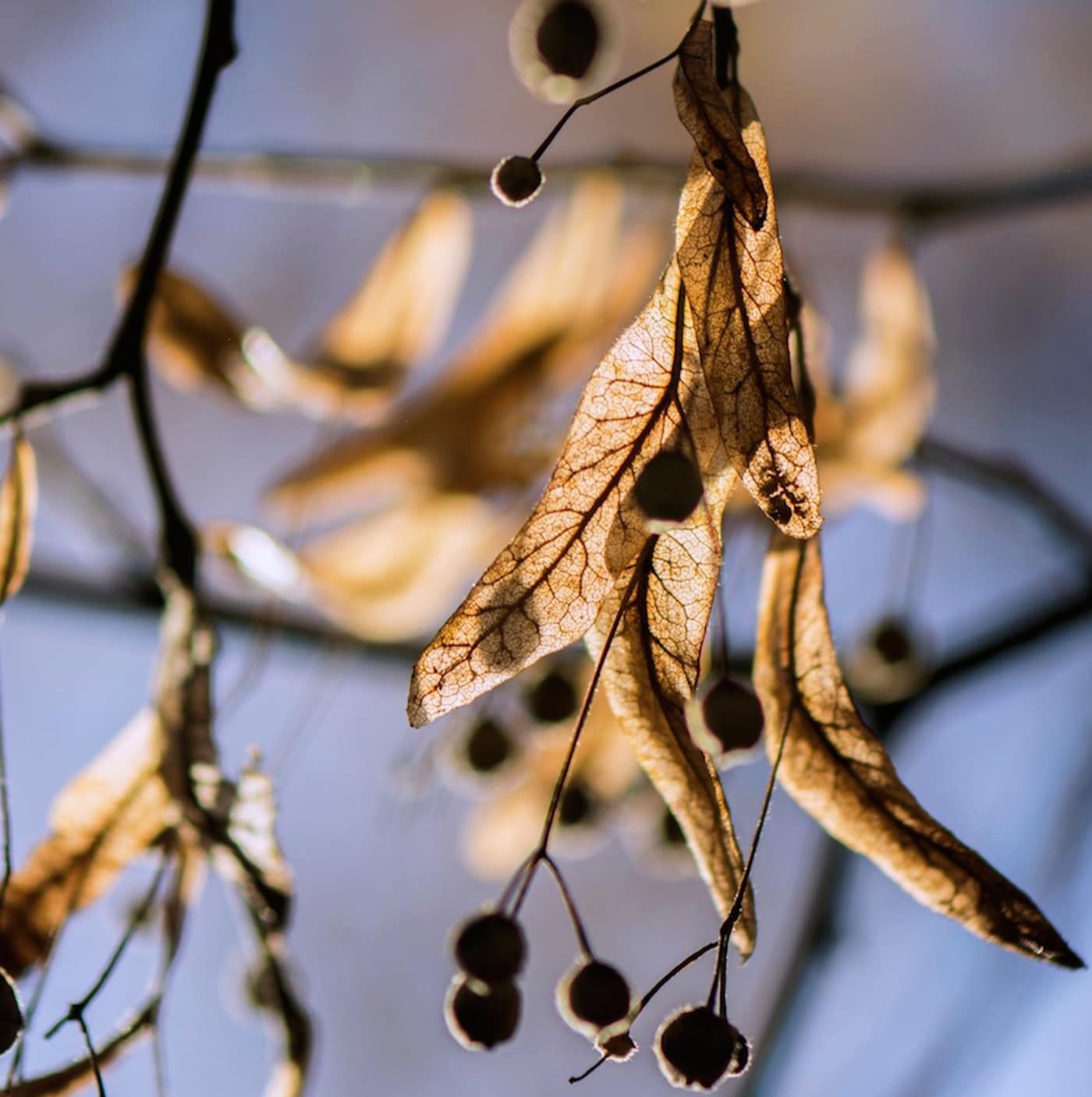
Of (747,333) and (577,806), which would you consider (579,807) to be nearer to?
(577,806)

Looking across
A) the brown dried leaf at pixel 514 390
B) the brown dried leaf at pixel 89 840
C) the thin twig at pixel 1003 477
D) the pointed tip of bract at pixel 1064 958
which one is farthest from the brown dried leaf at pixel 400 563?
the pointed tip of bract at pixel 1064 958

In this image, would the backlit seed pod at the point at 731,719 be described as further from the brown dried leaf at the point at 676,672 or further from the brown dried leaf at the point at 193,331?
the brown dried leaf at the point at 193,331

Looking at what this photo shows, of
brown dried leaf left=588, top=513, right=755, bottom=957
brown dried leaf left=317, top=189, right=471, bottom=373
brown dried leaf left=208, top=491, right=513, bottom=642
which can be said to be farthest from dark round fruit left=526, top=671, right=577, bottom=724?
brown dried leaf left=588, top=513, right=755, bottom=957

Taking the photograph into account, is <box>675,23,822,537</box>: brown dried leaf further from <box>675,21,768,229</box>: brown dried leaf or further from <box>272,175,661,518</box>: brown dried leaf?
<box>272,175,661,518</box>: brown dried leaf

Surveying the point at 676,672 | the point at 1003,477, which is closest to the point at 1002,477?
the point at 1003,477

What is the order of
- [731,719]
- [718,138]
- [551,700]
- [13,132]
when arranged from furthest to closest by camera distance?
[551,700] → [13,132] → [731,719] → [718,138]

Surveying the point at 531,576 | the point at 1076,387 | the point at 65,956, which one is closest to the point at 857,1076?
the point at 65,956
